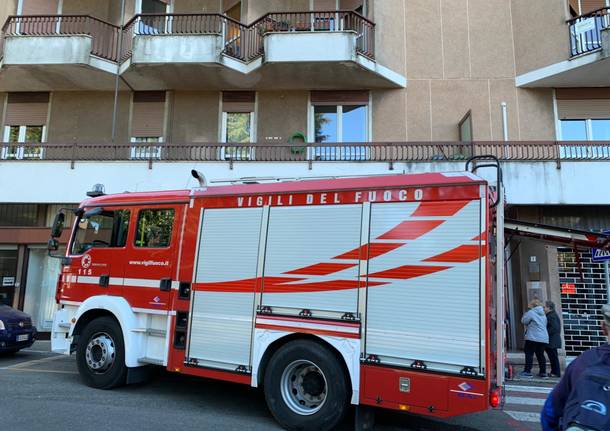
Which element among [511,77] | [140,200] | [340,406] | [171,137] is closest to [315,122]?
[171,137]

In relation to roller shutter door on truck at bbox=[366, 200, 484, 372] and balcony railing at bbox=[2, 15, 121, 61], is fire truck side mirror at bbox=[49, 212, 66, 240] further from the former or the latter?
balcony railing at bbox=[2, 15, 121, 61]

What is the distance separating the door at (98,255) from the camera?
6.93m

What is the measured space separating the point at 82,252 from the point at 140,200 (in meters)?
1.43

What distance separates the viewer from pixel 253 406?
20.6 feet

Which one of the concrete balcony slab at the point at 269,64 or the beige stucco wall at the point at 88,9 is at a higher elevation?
the beige stucco wall at the point at 88,9

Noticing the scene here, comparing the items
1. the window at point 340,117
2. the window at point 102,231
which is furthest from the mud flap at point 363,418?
the window at point 340,117

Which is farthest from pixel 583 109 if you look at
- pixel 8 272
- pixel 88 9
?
pixel 8 272

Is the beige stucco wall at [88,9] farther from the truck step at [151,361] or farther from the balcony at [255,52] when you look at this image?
the truck step at [151,361]

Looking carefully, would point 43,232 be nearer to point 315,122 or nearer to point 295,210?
point 315,122

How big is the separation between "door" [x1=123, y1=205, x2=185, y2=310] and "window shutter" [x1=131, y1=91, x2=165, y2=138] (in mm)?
8060

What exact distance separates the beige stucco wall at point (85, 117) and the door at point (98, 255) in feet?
24.9

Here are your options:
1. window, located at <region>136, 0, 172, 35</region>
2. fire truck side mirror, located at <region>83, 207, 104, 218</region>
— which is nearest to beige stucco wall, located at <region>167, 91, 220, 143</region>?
window, located at <region>136, 0, 172, 35</region>

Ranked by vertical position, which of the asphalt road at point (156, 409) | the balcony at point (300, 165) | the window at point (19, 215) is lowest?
the asphalt road at point (156, 409)

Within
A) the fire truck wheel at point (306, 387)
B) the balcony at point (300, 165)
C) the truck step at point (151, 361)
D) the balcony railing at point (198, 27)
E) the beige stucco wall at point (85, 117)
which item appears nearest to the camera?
the fire truck wheel at point (306, 387)
